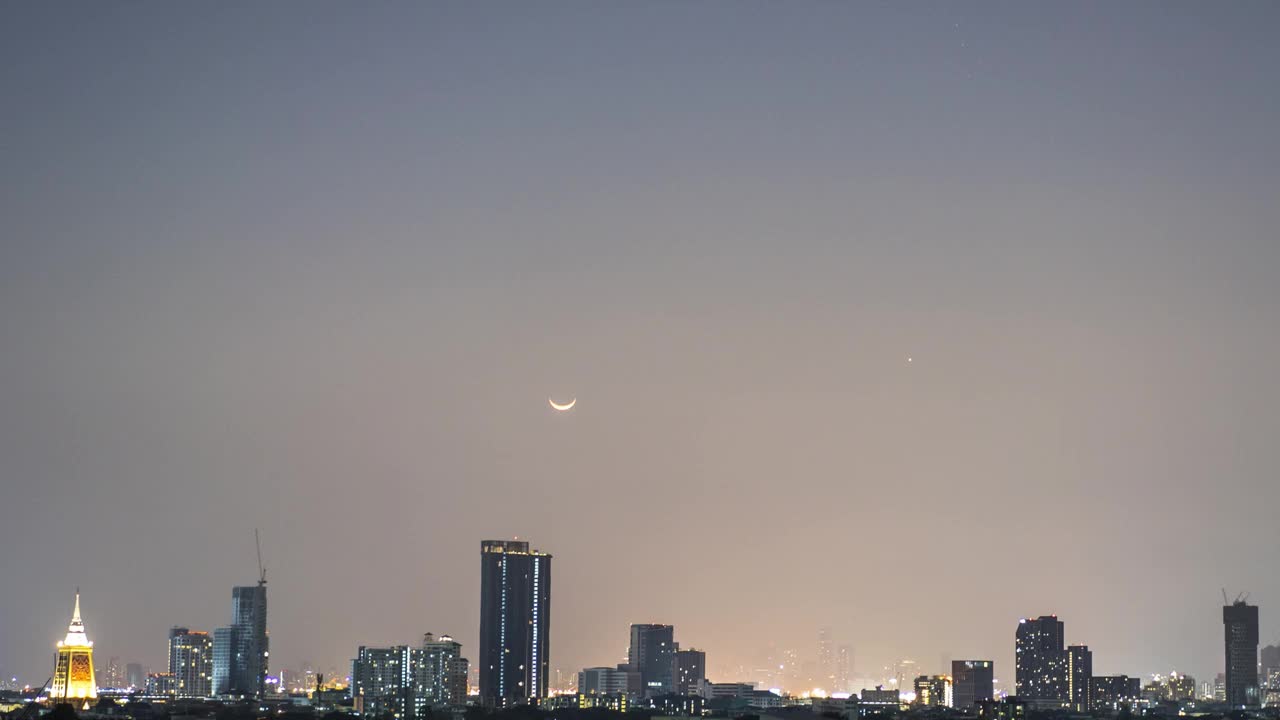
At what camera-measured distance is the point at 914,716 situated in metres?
189

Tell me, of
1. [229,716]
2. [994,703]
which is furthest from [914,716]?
[229,716]

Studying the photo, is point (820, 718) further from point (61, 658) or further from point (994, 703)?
point (994, 703)

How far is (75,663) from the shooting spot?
498ft

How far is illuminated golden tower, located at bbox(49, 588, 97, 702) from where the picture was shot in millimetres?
150250

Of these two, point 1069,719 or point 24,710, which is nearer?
point 24,710

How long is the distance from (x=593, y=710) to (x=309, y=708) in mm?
28339

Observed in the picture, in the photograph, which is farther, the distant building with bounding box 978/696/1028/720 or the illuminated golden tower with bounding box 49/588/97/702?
the distant building with bounding box 978/696/1028/720

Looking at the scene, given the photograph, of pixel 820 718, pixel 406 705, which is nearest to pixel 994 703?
pixel 406 705

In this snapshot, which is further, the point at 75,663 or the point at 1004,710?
the point at 1004,710

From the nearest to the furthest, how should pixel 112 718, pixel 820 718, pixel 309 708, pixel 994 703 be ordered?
pixel 820 718 < pixel 112 718 < pixel 309 708 < pixel 994 703

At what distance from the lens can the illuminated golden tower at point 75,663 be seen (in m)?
150

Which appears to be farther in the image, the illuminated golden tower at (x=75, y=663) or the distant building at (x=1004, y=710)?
the distant building at (x=1004, y=710)

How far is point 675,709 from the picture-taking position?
190375 mm

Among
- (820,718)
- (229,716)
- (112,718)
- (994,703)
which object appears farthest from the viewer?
(994,703)
